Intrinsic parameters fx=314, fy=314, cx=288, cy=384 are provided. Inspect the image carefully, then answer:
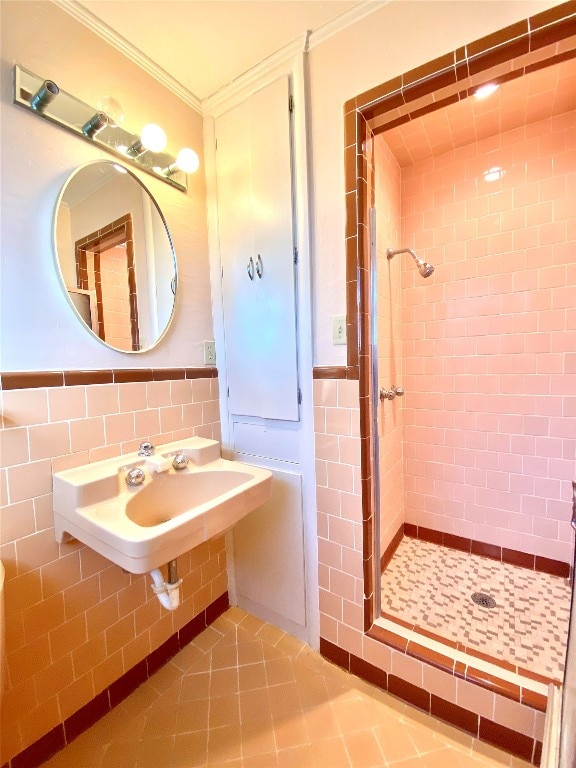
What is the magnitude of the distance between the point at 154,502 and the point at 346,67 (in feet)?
5.56

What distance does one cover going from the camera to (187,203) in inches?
55.2

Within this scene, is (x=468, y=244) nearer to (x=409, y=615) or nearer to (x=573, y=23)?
(x=573, y=23)

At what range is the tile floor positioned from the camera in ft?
3.26

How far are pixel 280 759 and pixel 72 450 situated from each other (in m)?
1.19

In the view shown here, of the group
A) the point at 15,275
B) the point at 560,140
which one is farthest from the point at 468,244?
the point at 15,275

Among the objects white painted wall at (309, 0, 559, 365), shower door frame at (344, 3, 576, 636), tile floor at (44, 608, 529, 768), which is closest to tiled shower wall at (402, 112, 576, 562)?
shower door frame at (344, 3, 576, 636)

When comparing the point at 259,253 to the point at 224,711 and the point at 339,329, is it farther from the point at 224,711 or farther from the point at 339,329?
the point at 224,711

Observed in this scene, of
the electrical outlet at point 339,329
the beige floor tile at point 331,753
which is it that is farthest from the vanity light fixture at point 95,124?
the beige floor tile at point 331,753

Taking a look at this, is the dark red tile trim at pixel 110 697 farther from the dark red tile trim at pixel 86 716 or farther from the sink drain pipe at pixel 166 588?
the sink drain pipe at pixel 166 588

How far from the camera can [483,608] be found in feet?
4.95

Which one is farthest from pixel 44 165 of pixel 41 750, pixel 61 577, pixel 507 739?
pixel 507 739

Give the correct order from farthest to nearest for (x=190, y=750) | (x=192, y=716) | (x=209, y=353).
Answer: (x=209, y=353) → (x=192, y=716) → (x=190, y=750)

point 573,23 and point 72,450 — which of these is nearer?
point 573,23

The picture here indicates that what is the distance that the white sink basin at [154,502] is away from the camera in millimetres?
819
